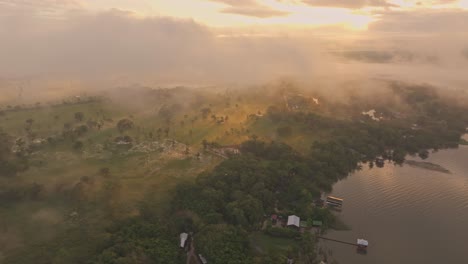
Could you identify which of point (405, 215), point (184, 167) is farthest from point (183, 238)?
point (405, 215)

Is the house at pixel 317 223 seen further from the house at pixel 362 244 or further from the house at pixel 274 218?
the house at pixel 362 244

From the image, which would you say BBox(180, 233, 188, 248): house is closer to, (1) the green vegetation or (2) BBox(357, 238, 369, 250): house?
(1) the green vegetation

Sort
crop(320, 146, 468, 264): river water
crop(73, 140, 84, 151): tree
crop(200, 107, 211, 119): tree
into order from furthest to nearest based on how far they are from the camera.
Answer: crop(200, 107, 211, 119): tree → crop(73, 140, 84, 151): tree → crop(320, 146, 468, 264): river water

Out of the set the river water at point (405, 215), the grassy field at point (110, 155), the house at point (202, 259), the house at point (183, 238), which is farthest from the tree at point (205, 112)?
A: the house at point (202, 259)

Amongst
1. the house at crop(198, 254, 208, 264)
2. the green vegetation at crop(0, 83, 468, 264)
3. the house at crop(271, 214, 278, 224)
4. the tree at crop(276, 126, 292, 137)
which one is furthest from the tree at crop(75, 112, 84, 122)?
the house at crop(198, 254, 208, 264)

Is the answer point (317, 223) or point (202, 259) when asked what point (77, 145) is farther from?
point (317, 223)

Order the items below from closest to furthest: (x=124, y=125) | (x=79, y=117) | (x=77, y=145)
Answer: (x=77, y=145), (x=124, y=125), (x=79, y=117)
